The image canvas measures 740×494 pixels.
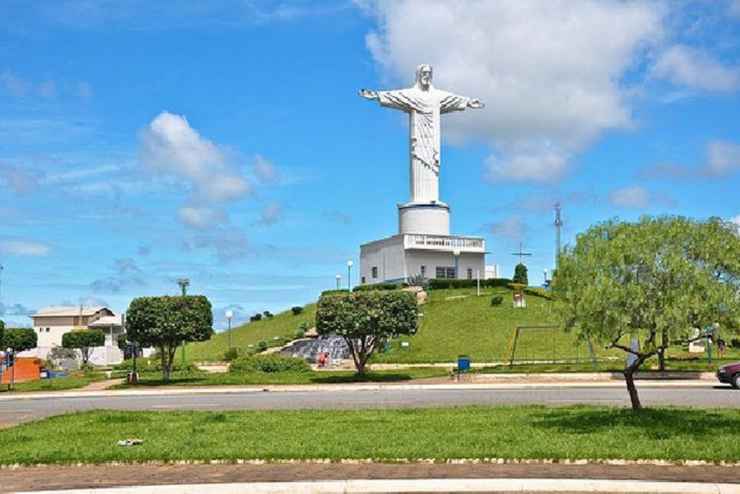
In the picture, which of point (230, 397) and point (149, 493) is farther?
point (230, 397)

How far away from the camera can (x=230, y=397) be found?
28.4m

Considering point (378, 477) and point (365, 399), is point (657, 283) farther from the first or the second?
point (365, 399)

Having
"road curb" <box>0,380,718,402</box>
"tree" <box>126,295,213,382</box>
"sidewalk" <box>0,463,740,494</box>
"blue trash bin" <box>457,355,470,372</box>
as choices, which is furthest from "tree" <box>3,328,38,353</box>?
"sidewalk" <box>0,463,740,494</box>

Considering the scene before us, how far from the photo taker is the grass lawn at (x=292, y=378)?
35.9 meters

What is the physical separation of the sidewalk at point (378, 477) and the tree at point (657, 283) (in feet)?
13.9

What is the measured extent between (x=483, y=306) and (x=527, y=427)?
39.4m

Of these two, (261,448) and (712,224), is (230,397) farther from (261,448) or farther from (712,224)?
(712,224)

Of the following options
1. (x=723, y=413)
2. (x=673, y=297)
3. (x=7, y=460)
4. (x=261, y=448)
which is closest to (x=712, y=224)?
(x=673, y=297)

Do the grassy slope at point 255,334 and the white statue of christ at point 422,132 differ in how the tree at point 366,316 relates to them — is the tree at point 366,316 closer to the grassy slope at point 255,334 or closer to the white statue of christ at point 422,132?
the grassy slope at point 255,334

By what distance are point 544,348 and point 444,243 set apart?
2365 cm

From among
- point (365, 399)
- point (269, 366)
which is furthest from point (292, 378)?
point (365, 399)

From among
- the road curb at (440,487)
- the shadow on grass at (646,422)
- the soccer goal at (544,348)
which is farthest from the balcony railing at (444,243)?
the road curb at (440,487)

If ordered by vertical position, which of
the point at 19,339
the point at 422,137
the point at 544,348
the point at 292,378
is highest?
the point at 422,137

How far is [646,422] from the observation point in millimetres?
15641
